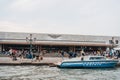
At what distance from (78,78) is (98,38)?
45.1 metres

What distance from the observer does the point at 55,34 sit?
267 feet

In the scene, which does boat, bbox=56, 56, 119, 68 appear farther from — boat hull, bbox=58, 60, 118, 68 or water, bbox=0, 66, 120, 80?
water, bbox=0, 66, 120, 80

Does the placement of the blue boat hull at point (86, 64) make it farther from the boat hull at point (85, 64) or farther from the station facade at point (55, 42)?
the station facade at point (55, 42)

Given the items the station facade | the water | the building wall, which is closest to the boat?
the water

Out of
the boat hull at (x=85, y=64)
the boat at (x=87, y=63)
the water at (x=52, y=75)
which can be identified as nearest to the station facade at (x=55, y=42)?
the boat at (x=87, y=63)

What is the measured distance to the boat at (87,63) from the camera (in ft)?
162

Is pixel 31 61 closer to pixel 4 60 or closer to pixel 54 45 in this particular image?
pixel 4 60

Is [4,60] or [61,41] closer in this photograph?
[4,60]

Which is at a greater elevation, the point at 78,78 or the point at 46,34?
the point at 46,34

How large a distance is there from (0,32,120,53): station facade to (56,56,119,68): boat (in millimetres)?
22702

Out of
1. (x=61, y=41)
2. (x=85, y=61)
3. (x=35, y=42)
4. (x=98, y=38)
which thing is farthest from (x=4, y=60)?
(x=98, y=38)

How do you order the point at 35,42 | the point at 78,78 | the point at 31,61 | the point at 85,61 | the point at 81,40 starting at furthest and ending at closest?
the point at 81,40 → the point at 35,42 → the point at 31,61 → the point at 85,61 → the point at 78,78

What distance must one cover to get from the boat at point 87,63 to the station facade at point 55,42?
22.7 m

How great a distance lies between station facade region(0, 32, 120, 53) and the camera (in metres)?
74.5
